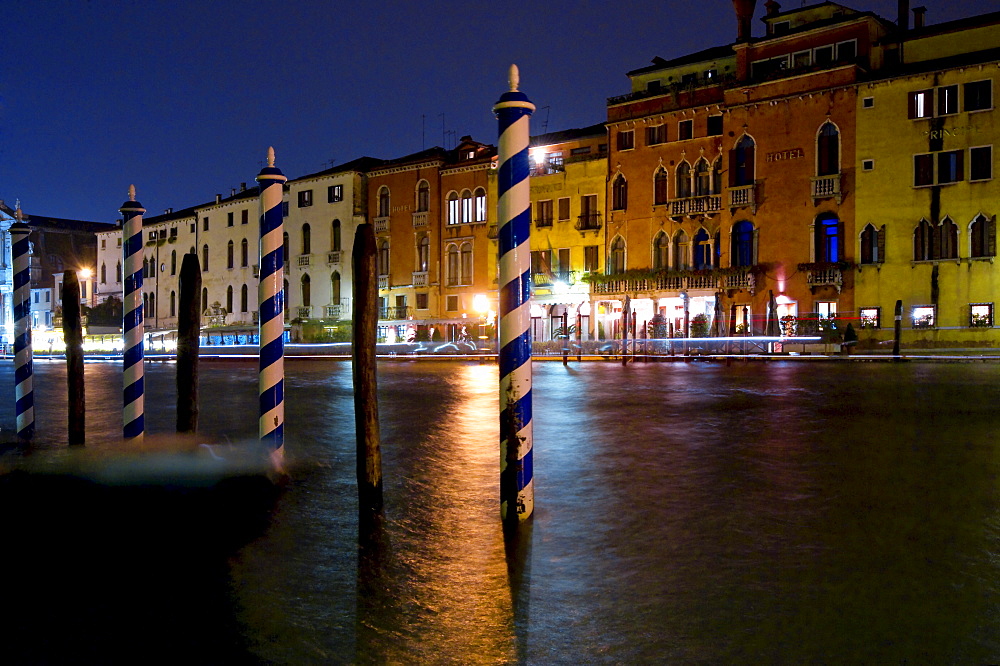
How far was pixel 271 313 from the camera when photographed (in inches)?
235

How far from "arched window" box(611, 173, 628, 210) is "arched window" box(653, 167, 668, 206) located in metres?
1.68

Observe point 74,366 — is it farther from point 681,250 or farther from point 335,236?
point 335,236

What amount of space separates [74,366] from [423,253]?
43.8 meters

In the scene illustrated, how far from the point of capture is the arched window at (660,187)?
42094 mm

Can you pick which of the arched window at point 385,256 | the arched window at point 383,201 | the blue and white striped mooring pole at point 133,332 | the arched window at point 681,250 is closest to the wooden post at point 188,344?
the blue and white striped mooring pole at point 133,332

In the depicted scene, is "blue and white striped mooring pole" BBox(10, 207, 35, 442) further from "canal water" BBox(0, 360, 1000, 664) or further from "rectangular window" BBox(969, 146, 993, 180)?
"rectangular window" BBox(969, 146, 993, 180)

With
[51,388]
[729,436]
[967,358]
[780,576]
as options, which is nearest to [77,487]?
[780,576]

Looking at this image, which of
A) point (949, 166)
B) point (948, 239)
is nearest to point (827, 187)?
point (949, 166)

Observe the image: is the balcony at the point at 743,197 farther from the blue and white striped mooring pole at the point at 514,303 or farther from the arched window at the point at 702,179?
the blue and white striped mooring pole at the point at 514,303

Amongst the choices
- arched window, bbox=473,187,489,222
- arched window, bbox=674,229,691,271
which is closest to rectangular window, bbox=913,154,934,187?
arched window, bbox=674,229,691,271

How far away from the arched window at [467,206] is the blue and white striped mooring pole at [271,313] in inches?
1712

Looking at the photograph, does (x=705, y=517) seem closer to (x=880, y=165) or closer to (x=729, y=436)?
(x=729, y=436)

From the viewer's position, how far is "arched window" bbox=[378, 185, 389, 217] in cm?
5269

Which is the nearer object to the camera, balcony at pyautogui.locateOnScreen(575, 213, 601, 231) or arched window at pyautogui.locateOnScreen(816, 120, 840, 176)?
arched window at pyautogui.locateOnScreen(816, 120, 840, 176)
